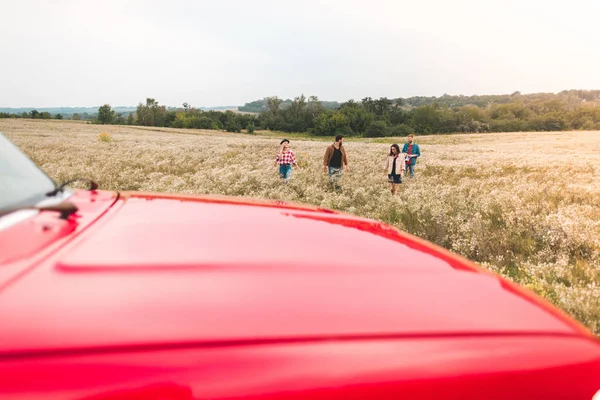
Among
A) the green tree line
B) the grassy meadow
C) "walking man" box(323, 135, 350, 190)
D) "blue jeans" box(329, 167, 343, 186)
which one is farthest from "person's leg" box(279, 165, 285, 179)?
the green tree line

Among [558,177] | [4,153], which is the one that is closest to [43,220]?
[4,153]

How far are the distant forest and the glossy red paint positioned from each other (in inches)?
3395

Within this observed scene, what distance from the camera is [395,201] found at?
37.3 ft

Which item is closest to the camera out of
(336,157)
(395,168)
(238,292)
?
(238,292)

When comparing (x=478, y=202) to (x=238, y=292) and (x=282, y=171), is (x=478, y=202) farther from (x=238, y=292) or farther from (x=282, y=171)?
(x=238, y=292)

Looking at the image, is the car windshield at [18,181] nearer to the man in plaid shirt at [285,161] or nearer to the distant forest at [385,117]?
the man in plaid shirt at [285,161]

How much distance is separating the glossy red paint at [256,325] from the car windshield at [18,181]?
8.6 inches

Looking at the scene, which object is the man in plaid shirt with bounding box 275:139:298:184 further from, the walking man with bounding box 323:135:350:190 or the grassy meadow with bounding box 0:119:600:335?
the walking man with bounding box 323:135:350:190

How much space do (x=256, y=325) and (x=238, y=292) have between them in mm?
195

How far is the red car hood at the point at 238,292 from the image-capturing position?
3.39 feet

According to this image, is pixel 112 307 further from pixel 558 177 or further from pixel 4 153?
pixel 558 177

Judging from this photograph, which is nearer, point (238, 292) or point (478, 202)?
point (238, 292)

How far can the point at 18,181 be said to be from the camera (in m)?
2.05

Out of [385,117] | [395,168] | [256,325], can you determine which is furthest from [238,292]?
[385,117]
